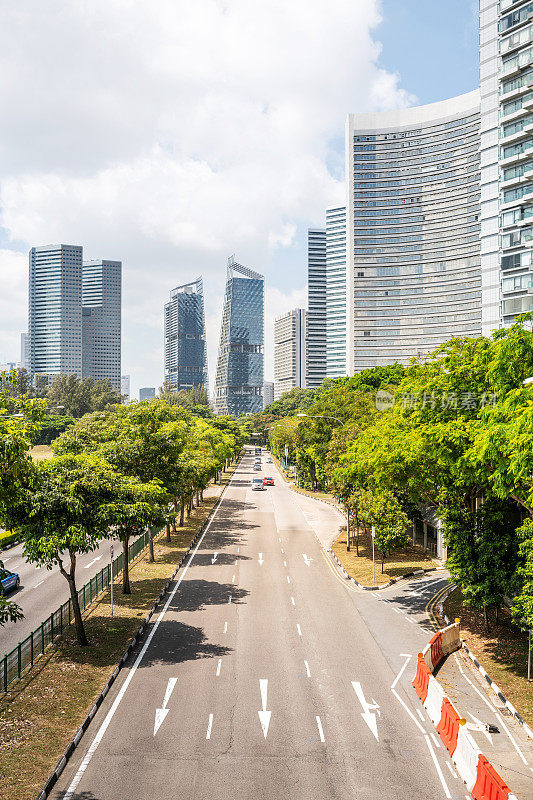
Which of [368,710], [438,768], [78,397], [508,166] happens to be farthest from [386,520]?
[78,397]

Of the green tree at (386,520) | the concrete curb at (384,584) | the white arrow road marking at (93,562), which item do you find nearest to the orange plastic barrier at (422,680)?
the concrete curb at (384,584)

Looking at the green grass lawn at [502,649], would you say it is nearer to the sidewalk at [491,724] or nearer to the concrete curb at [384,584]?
the sidewalk at [491,724]

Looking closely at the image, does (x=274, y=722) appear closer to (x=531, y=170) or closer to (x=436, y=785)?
(x=436, y=785)

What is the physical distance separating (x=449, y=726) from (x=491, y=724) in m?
2.22

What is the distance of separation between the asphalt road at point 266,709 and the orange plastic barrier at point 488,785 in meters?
0.47

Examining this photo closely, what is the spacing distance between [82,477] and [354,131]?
549 ft

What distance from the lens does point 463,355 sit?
973 inches

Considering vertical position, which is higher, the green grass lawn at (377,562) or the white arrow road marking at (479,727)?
the white arrow road marking at (479,727)

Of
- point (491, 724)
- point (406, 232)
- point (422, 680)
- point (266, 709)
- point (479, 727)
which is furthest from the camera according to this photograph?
point (406, 232)

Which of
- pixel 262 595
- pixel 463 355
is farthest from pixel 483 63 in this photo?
pixel 262 595

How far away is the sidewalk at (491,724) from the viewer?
13266mm

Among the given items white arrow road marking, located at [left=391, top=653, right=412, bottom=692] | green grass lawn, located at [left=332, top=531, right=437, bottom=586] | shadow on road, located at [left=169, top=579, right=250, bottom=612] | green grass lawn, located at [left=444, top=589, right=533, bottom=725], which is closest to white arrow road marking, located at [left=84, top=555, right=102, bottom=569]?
shadow on road, located at [left=169, top=579, right=250, bottom=612]

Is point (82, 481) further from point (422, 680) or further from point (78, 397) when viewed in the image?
point (78, 397)

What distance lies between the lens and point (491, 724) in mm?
15922
